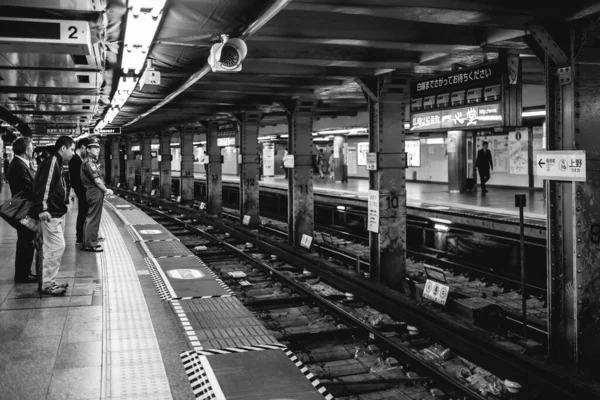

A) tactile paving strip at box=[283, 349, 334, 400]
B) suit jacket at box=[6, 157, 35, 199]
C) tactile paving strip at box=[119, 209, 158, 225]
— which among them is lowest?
tactile paving strip at box=[283, 349, 334, 400]

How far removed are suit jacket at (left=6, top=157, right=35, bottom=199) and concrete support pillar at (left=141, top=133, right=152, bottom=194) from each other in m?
23.7

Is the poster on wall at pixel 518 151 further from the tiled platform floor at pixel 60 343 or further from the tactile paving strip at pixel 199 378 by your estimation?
the tactile paving strip at pixel 199 378

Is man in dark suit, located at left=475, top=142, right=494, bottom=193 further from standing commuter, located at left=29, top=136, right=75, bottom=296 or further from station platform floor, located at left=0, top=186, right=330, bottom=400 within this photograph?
standing commuter, located at left=29, top=136, right=75, bottom=296

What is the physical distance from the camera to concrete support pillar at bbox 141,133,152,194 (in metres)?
30.8

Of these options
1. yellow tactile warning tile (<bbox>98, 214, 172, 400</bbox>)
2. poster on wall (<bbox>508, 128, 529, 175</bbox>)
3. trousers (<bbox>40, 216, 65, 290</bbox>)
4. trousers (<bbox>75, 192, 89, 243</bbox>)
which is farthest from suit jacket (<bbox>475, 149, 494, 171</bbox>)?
trousers (<bbox>40, 216, 65, 290</bbox>)

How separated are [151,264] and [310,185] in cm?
502

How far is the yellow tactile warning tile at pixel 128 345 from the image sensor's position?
4277 mm

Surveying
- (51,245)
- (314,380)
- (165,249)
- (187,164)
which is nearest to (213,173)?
(187,164)

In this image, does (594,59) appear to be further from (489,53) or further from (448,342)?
(448,342)

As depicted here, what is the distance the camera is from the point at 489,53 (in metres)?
7.96

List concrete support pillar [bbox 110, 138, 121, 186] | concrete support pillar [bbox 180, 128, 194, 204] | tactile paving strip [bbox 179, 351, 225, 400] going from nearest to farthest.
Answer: tactile paving strip [bbox 179, 351, 225, 400] < concrete support pillar [bbox 180, 128, 194, 204] < concrete support pillar [bbox 110, 138, 121, 186]

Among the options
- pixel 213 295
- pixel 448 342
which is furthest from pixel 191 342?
pixel 448 342

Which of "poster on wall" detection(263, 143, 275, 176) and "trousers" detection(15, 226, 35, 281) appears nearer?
"trousers" detection(15, 226, 35, 281)

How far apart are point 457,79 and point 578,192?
3.04 metres
